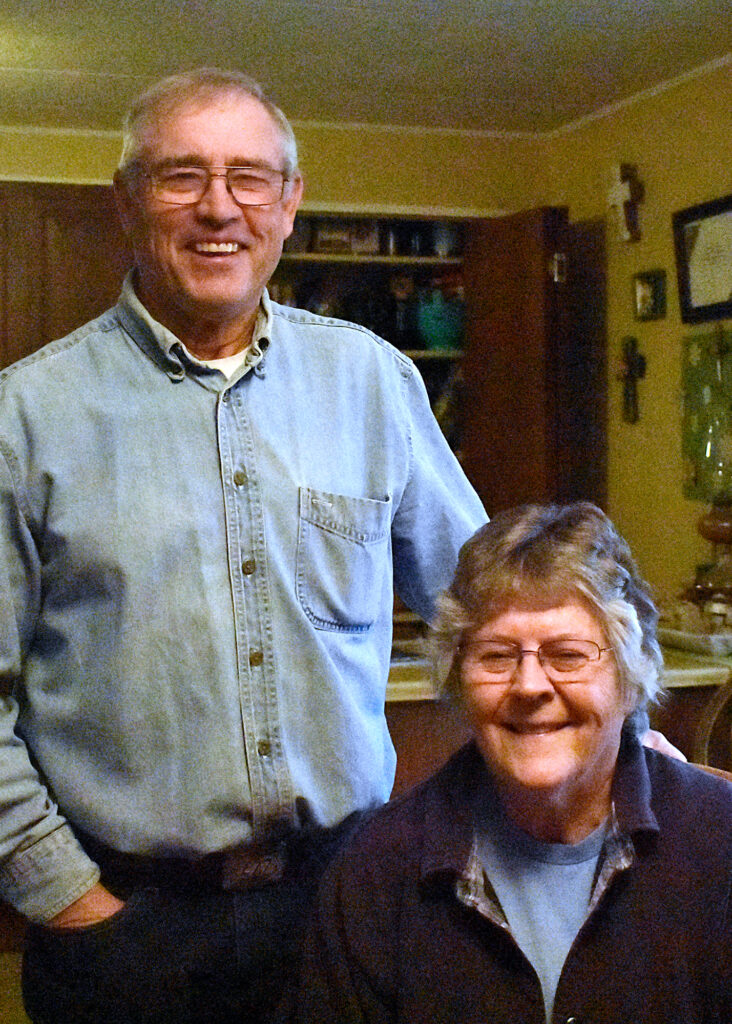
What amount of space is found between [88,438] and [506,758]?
59cm

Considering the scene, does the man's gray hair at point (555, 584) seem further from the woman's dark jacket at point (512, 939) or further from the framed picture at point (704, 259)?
Answer: the framed picture at point (704, 259)

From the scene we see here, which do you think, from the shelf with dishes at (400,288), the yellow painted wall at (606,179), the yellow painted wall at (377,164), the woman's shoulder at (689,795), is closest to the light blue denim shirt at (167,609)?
the woman's shoulder at (689,795)

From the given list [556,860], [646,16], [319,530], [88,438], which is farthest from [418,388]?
[646,16]

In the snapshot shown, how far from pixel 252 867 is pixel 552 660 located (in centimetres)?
43

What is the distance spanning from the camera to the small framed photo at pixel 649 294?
14.1 feet

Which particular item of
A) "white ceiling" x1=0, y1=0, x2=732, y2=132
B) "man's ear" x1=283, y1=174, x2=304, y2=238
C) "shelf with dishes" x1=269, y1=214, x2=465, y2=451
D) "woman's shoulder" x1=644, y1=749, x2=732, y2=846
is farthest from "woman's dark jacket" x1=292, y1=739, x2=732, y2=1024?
"shelf with dishes" x1=269, y1=214, x2=465, y2=451

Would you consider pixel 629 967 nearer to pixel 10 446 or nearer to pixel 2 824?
pixel 2 824

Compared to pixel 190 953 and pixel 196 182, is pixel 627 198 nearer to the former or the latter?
pixel 196 182

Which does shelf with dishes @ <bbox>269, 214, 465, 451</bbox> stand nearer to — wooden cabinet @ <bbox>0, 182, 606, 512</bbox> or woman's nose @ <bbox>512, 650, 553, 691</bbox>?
wooden cabinet @ <bbox>0, 182, 606, 512</bbox>

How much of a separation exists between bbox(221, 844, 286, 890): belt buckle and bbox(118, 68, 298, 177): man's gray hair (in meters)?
0.80

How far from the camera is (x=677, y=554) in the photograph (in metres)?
4.23

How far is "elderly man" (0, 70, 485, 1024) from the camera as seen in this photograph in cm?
137

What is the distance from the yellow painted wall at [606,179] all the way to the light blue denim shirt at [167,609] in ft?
9.42

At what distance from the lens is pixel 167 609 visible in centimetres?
136
